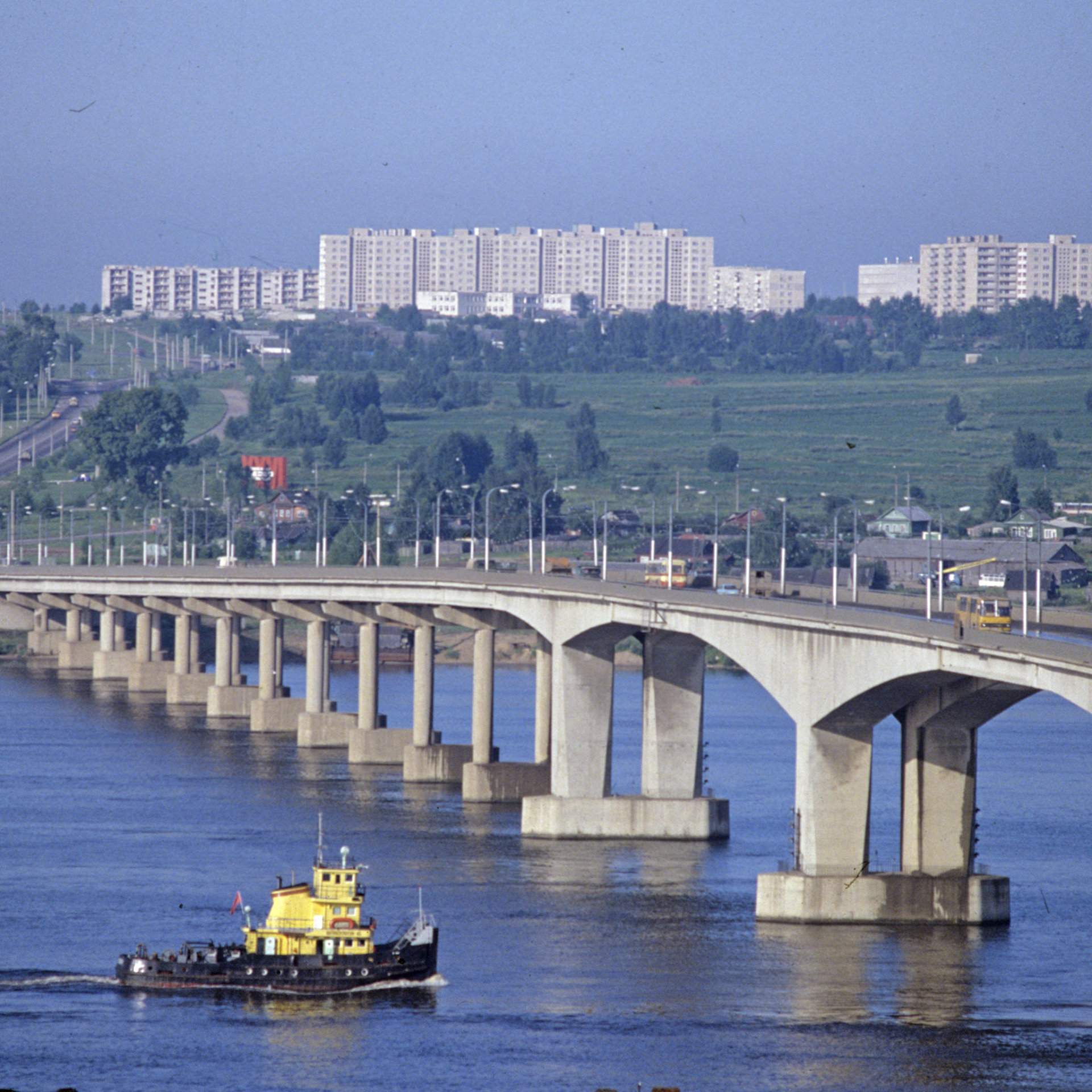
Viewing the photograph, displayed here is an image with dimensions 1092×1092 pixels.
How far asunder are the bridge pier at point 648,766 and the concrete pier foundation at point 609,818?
21 millimetres

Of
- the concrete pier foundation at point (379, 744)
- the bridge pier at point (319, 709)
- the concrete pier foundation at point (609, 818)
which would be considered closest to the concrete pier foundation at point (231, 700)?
the bridge pier at point (319, 709)

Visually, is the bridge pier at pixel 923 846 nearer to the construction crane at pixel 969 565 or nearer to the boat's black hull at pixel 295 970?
the construction crane at pixel 969 565

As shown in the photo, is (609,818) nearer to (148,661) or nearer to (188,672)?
(188,672)

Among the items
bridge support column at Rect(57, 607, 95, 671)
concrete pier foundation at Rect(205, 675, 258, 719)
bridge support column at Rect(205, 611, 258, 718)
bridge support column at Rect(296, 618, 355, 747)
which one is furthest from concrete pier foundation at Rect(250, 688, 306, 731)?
bridge support column at Rect(57, 607, 95, 671)

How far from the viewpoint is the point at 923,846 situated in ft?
221

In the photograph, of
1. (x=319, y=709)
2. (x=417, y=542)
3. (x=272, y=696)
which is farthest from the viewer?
(x=272, y=696)

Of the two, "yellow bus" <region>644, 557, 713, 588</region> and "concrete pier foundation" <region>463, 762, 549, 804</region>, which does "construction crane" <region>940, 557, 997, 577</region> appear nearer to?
"yellow bus" <region>644, 557, 713, 588</region>

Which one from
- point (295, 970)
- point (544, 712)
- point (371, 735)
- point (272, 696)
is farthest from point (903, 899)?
point (272, 696)

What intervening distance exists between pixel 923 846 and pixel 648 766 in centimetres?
1984

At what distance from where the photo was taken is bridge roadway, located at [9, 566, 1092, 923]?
66750 millimetres

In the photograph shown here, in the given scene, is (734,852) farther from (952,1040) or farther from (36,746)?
(36,746)

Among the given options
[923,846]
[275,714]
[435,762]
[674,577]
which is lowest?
[275,714]

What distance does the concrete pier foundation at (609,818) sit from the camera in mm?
85062

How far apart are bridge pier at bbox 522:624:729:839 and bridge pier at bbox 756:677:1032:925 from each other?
53.6ft
